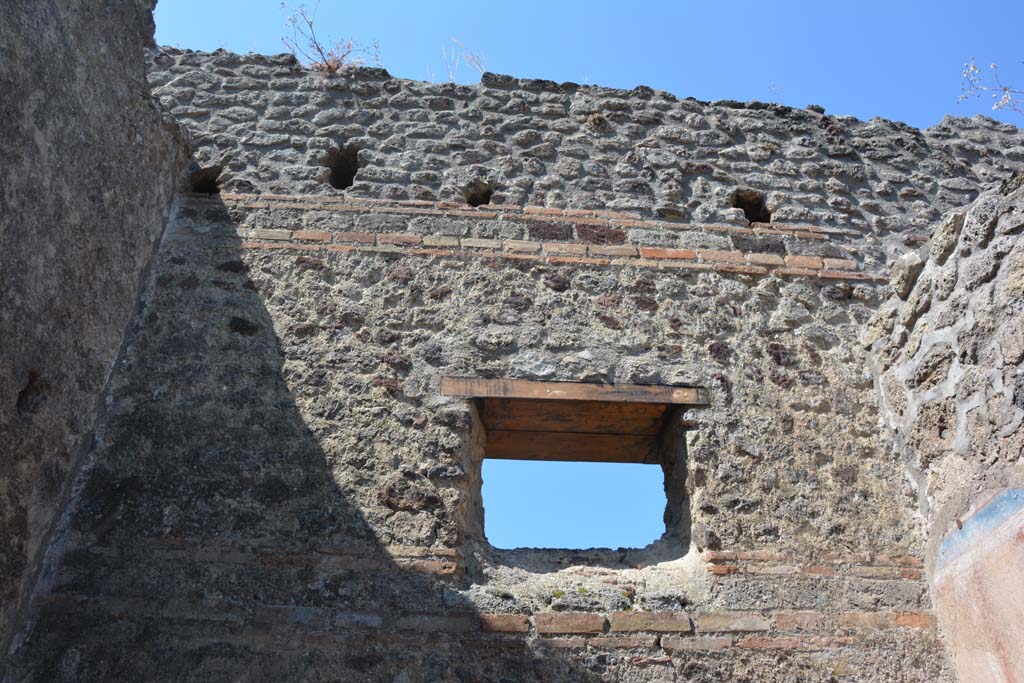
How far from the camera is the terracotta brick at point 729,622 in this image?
11.0 ft

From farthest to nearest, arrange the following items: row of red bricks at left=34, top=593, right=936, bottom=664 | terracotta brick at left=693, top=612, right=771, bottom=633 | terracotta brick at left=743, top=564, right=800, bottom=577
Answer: terracotta brick at left=743, top=564, right=800, bottom=577, terracotta brick at left=693, top=612, right=771, bottom=633, row of red bricks at left=34, top=593, right=936, bottom=664

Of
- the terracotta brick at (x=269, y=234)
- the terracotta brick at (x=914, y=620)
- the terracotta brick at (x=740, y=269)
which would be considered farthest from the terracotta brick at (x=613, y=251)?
the terracotta brick at (x=914, y=620)

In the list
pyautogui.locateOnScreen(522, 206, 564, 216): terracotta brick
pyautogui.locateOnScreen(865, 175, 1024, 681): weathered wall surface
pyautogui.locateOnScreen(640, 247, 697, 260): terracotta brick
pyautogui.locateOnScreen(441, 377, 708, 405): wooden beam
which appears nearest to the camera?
pyautogui.locateOnScreen(865, 175, 1024, 681): weathered wall surface

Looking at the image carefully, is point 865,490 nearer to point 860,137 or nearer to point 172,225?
point 860,137

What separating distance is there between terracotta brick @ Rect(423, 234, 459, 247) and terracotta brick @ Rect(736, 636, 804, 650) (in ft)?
7.02

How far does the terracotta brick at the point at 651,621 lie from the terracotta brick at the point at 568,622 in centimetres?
6

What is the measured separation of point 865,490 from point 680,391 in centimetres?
83

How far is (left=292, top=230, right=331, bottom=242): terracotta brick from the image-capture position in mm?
4352

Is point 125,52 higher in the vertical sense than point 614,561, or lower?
higher

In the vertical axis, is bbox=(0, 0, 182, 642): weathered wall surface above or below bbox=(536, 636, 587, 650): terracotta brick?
above

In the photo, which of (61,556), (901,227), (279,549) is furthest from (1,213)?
(901,227)

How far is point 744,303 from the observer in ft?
14.0

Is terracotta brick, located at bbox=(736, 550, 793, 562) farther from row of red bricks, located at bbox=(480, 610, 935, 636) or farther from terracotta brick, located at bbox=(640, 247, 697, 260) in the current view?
terracotta brick, located at bbox=(640, 247, 697, 260)

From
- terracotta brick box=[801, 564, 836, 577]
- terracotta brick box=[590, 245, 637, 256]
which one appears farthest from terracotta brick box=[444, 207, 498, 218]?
terracotta brick box=[801, 564, 836, 577]
